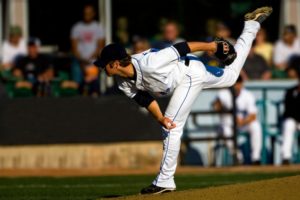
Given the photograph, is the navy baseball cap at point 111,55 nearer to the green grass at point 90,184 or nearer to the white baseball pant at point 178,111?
the white baseball pant at point 178,111

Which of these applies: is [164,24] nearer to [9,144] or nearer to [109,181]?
[9,144]

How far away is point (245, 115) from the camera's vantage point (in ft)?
64.6

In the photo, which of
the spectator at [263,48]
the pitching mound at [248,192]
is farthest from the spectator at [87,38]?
the pitching mound at [248,192]

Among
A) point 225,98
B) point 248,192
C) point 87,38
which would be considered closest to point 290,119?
point 225,98

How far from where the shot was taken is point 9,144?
62.6 ft

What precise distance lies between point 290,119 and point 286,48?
6.07ft

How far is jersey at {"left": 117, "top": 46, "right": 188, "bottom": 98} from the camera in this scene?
468 inches

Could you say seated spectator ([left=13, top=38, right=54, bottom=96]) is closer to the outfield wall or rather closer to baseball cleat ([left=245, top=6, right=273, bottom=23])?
the outfield wall

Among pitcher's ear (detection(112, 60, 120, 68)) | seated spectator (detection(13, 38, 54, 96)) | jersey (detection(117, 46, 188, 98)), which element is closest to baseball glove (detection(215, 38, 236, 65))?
jersey (detection(117, 46, 188, 98))

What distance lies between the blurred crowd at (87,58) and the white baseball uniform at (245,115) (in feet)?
2.17

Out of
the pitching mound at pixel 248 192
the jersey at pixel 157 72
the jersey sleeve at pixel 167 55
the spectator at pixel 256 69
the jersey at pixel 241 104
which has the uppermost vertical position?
the jersey sleeve at pixel 167 55

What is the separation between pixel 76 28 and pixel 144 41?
1400mm

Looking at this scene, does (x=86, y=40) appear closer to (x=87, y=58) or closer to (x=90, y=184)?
(x=87, y=58)

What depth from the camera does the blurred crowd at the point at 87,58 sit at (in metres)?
20.0
